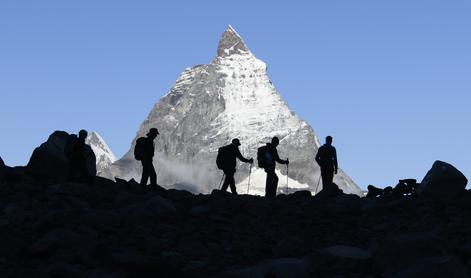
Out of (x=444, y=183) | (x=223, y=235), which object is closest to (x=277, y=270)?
(x=223, y=235)

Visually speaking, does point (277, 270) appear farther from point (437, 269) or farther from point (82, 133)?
point (82, 133)

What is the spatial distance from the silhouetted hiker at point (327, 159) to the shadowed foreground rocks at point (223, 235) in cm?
321

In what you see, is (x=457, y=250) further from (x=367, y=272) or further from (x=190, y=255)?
(x=190, y=255)

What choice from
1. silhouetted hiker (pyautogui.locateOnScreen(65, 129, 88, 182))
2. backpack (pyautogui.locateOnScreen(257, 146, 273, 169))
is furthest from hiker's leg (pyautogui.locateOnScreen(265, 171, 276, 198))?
silhouetted hiker (pyautogui.locateOnScreen(65, 129, 88, 182))

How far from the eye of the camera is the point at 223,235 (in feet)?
57.9

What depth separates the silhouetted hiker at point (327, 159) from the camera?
27047 mm

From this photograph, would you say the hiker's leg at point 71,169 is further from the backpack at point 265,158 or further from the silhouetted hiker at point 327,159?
the silhouetted hiker at point 327,159

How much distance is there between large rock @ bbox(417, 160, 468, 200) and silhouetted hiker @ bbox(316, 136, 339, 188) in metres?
5.02

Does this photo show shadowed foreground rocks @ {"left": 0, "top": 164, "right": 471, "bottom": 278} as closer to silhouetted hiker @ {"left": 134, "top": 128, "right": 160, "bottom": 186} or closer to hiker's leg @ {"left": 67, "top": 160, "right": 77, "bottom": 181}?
hiker's leg @ {"left": 67, "top": 160, "right": 77, "bottom": 181}

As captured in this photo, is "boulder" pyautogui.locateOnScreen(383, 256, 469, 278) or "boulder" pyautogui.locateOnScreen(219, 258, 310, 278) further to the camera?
"boulder" pyautogui.locateOnScreen(219, 258, 310, 278)

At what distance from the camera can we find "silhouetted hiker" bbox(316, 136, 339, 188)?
27.0m

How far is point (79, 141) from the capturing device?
80.5 ft

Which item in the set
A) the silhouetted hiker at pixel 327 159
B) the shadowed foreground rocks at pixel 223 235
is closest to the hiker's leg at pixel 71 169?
the shadowed foreground rocks at pixel 223 235

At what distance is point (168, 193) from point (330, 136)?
16.7ft
